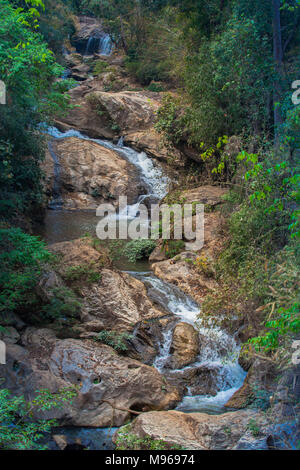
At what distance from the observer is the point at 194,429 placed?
573cm

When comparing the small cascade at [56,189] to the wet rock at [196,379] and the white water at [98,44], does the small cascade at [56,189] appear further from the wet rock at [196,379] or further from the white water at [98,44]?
the white water at [98,44]

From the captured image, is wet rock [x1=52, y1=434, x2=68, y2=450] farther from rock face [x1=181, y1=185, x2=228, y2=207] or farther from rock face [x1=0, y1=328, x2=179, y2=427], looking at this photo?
rock face [x1=181, y1=185, x2=228, y2=207]

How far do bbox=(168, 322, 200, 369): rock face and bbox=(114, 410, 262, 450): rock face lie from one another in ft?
5.59

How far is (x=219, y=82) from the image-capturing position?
12.5m

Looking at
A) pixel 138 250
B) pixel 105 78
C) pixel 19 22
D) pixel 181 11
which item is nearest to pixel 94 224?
pixel 138 250

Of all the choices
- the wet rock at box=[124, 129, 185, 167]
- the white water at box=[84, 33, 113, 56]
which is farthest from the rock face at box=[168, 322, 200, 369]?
the white water at box=[84, 33, 113, 56]

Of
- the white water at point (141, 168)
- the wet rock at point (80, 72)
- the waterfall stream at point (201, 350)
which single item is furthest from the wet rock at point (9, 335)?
the wet rock at point (80, 72)

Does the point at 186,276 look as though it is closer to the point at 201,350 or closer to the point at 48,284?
the point at 201,350

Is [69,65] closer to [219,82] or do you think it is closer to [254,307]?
[219,82]

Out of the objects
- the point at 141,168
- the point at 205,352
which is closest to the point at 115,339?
the point at 205,352

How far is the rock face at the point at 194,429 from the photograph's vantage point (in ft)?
17.7

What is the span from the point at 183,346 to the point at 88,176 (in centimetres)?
1112

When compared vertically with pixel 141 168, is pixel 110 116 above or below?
above

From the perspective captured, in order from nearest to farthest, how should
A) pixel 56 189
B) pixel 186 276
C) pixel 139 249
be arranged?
pixel 186 276
pixel 139 249
pixel 56 189
